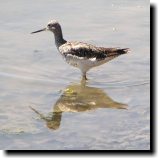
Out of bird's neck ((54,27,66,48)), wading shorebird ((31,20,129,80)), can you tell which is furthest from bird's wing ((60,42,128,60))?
bird's neck ((54,27,66,48))

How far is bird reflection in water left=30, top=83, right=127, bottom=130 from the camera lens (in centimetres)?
768

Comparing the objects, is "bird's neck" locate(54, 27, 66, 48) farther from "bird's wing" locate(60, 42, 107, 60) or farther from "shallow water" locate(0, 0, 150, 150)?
"bird's wing" locate(60, 42, 107, 60)

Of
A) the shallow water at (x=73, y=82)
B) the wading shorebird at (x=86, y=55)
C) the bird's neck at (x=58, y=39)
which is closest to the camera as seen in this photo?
the shallow water at (x=73, y=82)

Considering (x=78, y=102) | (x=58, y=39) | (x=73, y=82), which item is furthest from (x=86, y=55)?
(x=78, y=102)

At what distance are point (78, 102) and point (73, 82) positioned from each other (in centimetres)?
102

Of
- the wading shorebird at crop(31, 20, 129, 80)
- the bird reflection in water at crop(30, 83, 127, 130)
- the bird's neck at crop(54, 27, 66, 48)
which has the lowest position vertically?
the bird reflection in water at crop(30, 83, 127, 130)

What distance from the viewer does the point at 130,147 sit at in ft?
21.1

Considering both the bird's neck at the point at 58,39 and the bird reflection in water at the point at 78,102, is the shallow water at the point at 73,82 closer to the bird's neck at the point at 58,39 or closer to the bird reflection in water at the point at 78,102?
the bird reflection in water at the point at 78,102

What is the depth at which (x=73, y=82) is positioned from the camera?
9242mm

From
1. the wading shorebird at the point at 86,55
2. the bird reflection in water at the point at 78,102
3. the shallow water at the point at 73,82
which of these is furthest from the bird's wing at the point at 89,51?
the bird reflection in water at the point at 78,102

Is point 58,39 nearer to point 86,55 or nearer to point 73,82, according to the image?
point 86,55

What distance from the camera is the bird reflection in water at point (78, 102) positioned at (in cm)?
768

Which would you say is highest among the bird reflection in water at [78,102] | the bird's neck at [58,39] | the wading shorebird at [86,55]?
the bird's neck at [58,39]

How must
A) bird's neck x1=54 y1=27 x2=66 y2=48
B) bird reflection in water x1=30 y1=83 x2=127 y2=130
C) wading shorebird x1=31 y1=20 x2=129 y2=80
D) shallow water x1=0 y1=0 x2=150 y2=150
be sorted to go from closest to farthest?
→ shallow water x1=0 y1=0 x2=150 y2=150 → bird reflection in water x1=30 y1=83 x2=127 y2=130 → wading shorebird x1=31 y1=20 x2=129 y2=80 → bird's neck x1=54 y1=27 x2=66 y2=48
